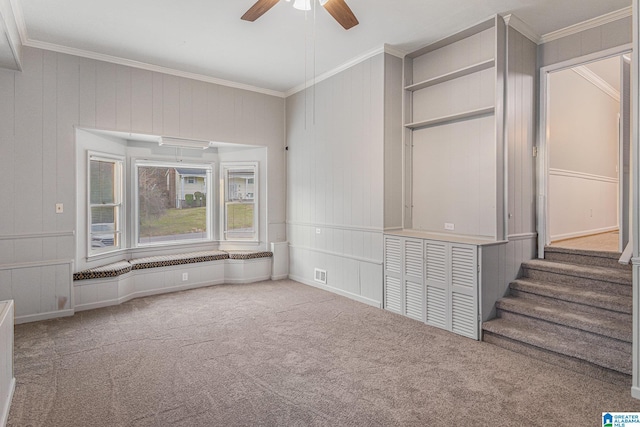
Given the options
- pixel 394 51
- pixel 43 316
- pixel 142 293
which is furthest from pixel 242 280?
pixel 394 51

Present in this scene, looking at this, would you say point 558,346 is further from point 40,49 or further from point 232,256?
point 40,49

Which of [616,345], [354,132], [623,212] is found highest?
[354,132]

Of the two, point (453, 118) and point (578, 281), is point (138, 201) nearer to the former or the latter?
point (453, 118)

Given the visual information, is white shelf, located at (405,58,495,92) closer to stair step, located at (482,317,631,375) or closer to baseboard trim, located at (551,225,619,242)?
baseboard trim, located at (551,225,619,242)

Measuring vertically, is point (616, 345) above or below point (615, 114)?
below

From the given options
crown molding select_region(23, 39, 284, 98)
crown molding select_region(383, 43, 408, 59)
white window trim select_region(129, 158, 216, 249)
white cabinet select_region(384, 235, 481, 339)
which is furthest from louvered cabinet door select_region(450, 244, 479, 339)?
white window trim select_region(129, 158, 216, 249)

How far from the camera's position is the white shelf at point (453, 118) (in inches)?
149

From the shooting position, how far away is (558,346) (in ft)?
9.57

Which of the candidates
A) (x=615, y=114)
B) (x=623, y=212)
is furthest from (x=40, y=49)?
(x=615, y=114)

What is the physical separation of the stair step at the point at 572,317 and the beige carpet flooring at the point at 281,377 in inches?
17.0

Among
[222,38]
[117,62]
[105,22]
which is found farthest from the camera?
[117,62]

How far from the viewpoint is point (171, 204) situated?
5773 mm

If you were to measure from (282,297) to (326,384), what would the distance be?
2.36 meters

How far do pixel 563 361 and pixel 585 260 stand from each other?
1342 mm
